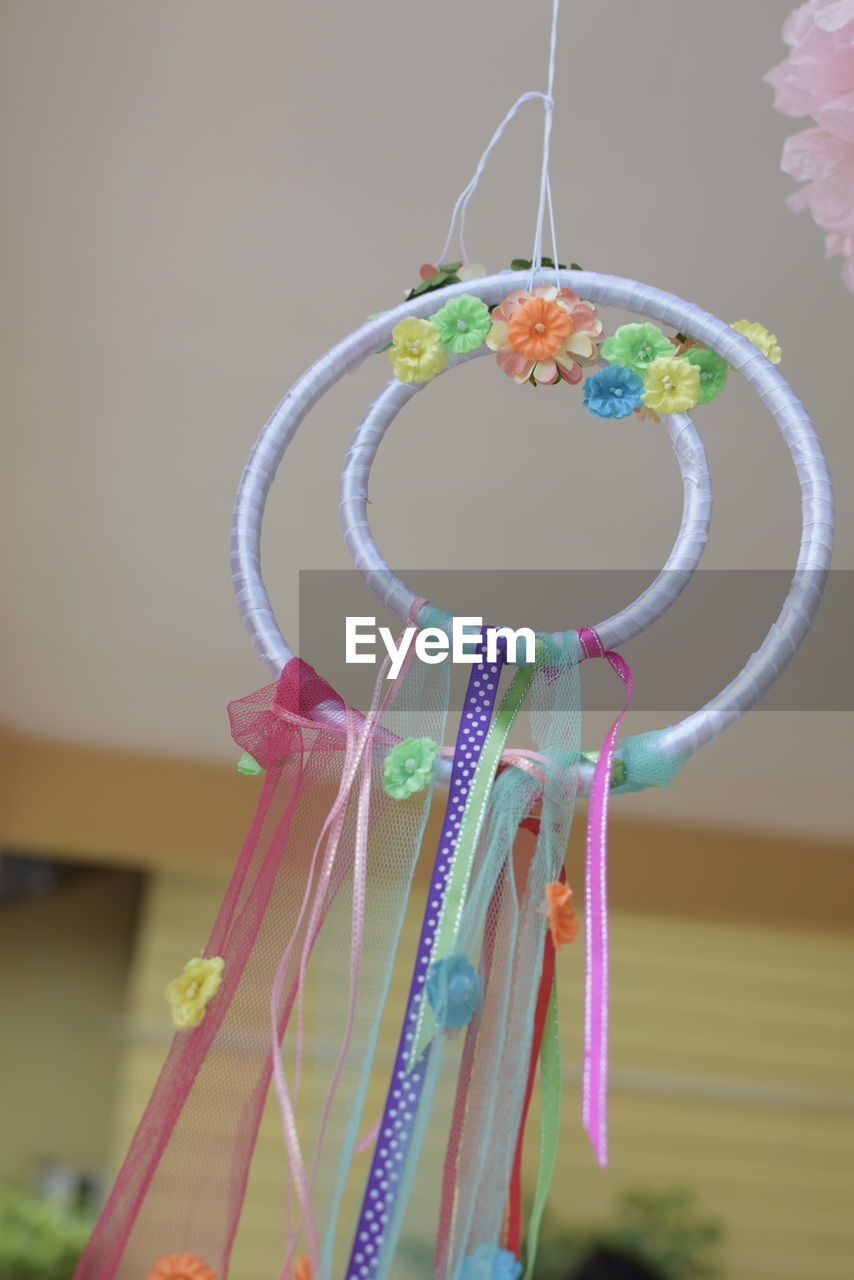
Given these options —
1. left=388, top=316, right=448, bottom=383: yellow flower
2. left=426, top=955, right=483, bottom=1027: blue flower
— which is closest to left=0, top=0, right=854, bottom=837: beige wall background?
left=388, top=316, right=448, bottom=383: yellow flower

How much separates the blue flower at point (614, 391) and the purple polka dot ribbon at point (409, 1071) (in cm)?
18

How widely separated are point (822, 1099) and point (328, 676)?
2.28m

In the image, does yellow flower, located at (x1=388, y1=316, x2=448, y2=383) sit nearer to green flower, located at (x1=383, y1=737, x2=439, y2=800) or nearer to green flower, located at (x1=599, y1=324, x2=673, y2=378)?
green flower, located at (x1=599, y1=324, x2=673, y2=378)

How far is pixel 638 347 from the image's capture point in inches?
31.9

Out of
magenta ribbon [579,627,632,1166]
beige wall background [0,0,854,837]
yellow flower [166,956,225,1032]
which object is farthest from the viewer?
beige wall background [0,0,854,837]

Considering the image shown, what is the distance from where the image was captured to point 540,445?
2041mm

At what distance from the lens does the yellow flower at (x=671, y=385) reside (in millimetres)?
796

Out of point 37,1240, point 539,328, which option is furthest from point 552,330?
point 37,1240

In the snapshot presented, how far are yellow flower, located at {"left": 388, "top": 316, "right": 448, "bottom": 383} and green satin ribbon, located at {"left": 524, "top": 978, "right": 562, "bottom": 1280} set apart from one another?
14.6 inches

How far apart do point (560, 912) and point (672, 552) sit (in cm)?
24

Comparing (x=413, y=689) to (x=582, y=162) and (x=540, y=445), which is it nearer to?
(x=582, y=162)

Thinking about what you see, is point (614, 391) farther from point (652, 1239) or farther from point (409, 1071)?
point (652, 1239)

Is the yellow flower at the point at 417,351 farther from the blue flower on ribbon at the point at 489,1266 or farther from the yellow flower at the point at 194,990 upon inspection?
the blue flower on ribbon at the point at 489,1266

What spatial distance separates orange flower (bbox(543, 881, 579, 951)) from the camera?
0.72m
